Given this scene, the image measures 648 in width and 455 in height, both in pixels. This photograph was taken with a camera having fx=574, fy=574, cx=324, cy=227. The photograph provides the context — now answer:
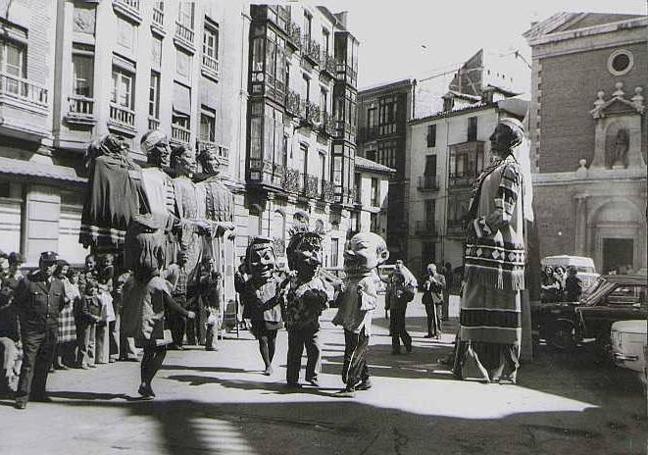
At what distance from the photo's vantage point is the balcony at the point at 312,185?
289 cm

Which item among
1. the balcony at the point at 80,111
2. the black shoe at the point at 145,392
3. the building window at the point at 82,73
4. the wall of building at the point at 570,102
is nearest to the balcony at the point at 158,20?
the building window at the point at 82,73

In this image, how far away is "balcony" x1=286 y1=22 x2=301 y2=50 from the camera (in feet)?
9.48

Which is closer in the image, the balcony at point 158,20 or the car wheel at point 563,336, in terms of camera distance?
the balcony at point 158,20

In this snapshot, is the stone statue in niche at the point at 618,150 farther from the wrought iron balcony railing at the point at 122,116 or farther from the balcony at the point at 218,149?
the wrought iron balcony railing at the point at 122,116

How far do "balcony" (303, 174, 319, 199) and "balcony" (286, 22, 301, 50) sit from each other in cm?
66

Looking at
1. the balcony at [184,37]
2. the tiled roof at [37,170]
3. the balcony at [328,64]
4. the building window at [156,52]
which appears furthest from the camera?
the balcony at [328,64]

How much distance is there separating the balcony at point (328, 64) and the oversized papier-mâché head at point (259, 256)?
3.01ft

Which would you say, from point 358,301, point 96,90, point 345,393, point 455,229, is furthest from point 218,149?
point 345,393

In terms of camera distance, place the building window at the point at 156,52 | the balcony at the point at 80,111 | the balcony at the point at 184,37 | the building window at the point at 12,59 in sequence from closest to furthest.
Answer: the building window at the point at 12,59 < the balcony at the point at 80,111 < the building window at the point at 156,52 < the balcony at the point at 184,37

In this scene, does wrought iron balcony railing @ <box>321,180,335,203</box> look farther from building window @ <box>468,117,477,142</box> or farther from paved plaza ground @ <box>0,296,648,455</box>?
paved plaza ground @ <box>0,296,648,455</box>

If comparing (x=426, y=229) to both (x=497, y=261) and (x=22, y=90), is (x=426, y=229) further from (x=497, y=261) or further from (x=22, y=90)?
(x=22, y=90)

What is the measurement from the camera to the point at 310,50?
2.92 metres

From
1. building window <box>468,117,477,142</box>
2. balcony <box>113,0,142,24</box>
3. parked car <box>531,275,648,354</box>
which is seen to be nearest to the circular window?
building window <box>468,117,477,142</box>

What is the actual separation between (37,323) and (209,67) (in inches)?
57.3
